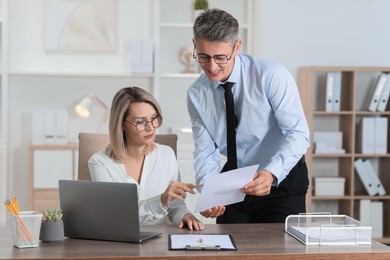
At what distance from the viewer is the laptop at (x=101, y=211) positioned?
2.33 m

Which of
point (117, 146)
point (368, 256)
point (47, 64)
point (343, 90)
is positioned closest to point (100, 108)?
point (47, 64)

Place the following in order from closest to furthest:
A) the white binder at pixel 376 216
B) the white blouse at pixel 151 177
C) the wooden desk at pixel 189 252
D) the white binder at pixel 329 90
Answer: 1. the wooden desk at pixel 189 252
2. the white blouse at pixel 151 177
3. the white binder at pixel 329 90
4. the white binder at pixel 376 216

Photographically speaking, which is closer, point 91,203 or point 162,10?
point 91,203

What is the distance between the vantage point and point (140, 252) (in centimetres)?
221

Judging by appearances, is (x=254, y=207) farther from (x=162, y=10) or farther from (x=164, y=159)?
(x=162, y=10)

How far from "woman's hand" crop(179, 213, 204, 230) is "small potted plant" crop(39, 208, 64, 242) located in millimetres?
475

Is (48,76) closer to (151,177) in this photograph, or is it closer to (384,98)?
(384,98)

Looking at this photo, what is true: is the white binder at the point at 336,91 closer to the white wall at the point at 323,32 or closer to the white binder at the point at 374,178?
the white wall at the point at 323,32

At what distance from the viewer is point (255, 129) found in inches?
116

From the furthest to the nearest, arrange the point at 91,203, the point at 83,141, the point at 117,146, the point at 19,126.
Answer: the point at 19,126
the point at 83,141
the point at 117,146
the point at 91,203

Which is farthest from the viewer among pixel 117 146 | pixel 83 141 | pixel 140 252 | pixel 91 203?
pixel 83 141

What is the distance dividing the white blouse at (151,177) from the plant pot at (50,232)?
1.49 ft

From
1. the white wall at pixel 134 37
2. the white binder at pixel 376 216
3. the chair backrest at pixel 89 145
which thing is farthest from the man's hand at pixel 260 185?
the white binder at pixel 376 216

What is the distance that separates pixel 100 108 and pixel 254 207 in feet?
10.2
